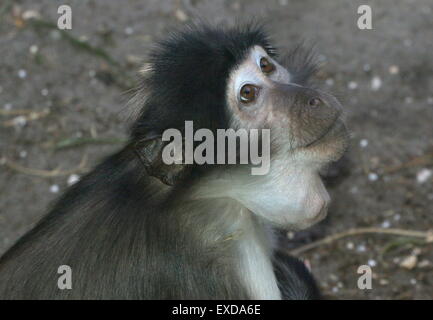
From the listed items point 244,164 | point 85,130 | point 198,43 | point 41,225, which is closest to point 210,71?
point 198,43

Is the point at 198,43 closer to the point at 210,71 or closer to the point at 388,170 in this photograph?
the point at 210,71

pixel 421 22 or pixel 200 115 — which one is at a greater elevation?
pixel 421 22

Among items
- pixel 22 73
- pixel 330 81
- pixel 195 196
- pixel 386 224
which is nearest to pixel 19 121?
pixel 22 73

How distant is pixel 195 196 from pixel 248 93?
389 millimetres

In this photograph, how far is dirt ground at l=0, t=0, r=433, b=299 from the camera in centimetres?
374

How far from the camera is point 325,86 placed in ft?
11.1

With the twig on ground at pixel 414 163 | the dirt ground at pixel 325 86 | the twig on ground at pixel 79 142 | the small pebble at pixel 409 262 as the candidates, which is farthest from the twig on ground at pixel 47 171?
the small pebble at pixel 409 262

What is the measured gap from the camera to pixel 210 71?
2.41 metres

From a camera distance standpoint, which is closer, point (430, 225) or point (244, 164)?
point (244, 164)

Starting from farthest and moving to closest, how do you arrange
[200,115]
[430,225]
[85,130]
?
[85,130]
[430,225]
[200,115]

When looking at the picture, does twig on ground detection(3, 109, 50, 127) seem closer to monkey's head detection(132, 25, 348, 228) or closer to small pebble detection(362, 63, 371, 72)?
small pebble detection(362, 63, 371, 72)

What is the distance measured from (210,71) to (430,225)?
189 cm

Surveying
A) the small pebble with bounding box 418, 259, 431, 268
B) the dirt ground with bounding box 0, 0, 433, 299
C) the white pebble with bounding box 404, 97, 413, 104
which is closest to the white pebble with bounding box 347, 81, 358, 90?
the dirt ground with bounding box 0, 0, 433, 299

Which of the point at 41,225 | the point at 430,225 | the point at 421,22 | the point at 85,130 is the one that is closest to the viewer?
the point at 41,225
